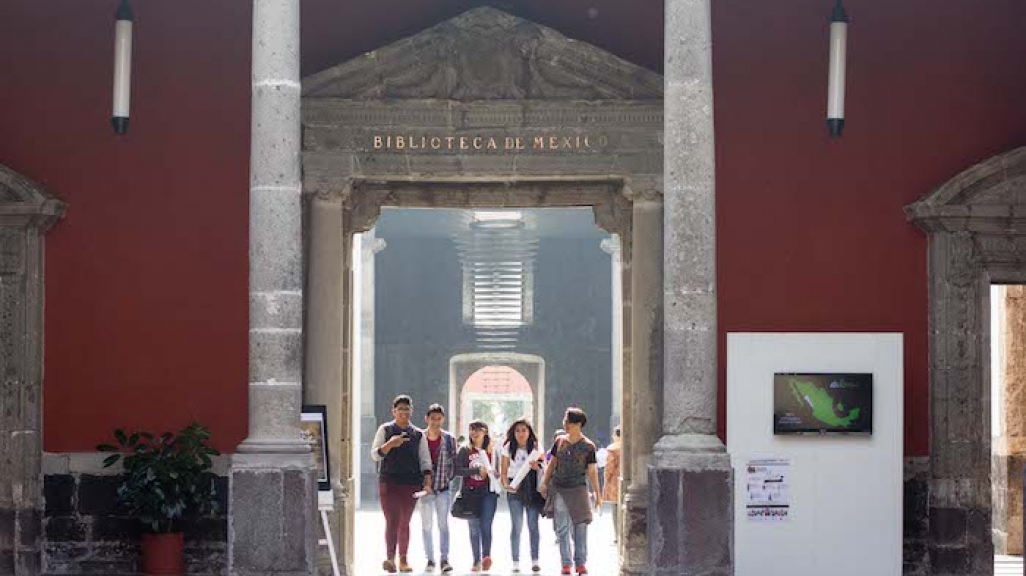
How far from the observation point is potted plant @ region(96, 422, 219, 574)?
50.4ft

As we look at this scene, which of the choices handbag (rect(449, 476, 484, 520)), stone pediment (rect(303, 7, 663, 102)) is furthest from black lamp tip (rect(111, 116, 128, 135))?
handbag (rect(449, 476, 484, 520))

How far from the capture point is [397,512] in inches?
671

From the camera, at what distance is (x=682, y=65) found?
43.6 feet

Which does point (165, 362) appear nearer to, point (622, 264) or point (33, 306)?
point (33, 306)

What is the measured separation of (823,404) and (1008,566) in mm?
3913

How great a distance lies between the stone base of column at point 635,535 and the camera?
1619cm

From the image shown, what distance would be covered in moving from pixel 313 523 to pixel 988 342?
6033mm

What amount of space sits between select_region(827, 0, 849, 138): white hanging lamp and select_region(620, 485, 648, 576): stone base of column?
136 inches

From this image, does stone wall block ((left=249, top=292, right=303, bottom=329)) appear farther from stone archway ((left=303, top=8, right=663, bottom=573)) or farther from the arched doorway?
the arched doorway

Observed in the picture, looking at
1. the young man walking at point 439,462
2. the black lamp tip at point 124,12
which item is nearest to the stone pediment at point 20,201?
the black lamp tip at point 124,12

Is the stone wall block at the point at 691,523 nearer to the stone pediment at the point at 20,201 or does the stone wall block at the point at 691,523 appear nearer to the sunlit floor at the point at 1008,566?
the sunlit floor at the point at 1008,566

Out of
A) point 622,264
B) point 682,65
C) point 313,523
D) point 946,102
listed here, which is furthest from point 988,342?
point 313,523

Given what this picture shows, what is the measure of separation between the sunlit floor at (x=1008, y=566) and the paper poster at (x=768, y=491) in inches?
128

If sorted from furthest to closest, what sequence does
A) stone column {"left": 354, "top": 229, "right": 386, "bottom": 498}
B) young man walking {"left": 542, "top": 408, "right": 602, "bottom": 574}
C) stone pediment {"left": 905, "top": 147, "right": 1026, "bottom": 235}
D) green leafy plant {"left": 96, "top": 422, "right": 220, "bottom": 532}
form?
stone column {"left": 354, "top": 229, "right": 386, "bottom": 498} → young man walking {"left": 542, "top": 408, "right": 602, "bottom": 574} → stone pediment {"left": 905, "top": 147, "right": 1026, "bottom": 235} → green leafy plant {"left": 96, "top": 422, "right": 220, "bottom": 532}
